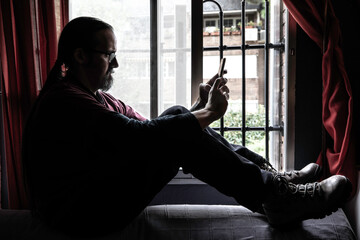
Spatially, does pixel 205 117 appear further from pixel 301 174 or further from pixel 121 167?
pixel 301 174

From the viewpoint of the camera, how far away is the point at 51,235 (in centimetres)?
123

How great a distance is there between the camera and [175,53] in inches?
85.3

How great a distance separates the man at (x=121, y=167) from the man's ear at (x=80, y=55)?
0.55ft

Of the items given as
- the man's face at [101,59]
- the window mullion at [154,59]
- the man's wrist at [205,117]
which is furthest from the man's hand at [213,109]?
the window mullion at [154,59]

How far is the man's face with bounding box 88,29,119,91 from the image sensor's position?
4.56ft

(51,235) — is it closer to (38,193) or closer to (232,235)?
(38,193)

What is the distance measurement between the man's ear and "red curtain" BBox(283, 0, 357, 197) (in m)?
1.23

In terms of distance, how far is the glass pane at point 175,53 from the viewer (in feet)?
6.97

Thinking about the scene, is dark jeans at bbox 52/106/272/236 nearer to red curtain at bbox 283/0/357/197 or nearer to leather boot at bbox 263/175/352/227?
leather boot at bbox 263/175/352/227

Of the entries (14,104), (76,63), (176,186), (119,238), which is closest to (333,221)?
(119,238)

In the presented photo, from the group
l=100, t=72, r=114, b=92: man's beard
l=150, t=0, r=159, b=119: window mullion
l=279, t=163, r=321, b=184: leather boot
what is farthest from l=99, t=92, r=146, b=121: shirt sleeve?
l=279, t=163, r=321, b=184: leather boot

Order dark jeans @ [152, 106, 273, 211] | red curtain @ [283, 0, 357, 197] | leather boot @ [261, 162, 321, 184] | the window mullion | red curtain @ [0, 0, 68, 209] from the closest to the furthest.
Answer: dark jeans @ [152, 106, 273, 211] < leather boot @ [261, 162, 321, 184] < red curtain @ [283, 0, 357, 197] < red curtain @ [0, 0, 68, 209] < the window mullion

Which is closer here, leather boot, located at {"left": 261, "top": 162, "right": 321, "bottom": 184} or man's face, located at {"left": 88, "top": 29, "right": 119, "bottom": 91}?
man's face, located at {"left": 88, "top": 29, "right": 119, "bottom": 91}

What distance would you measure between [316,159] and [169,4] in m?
1.32
